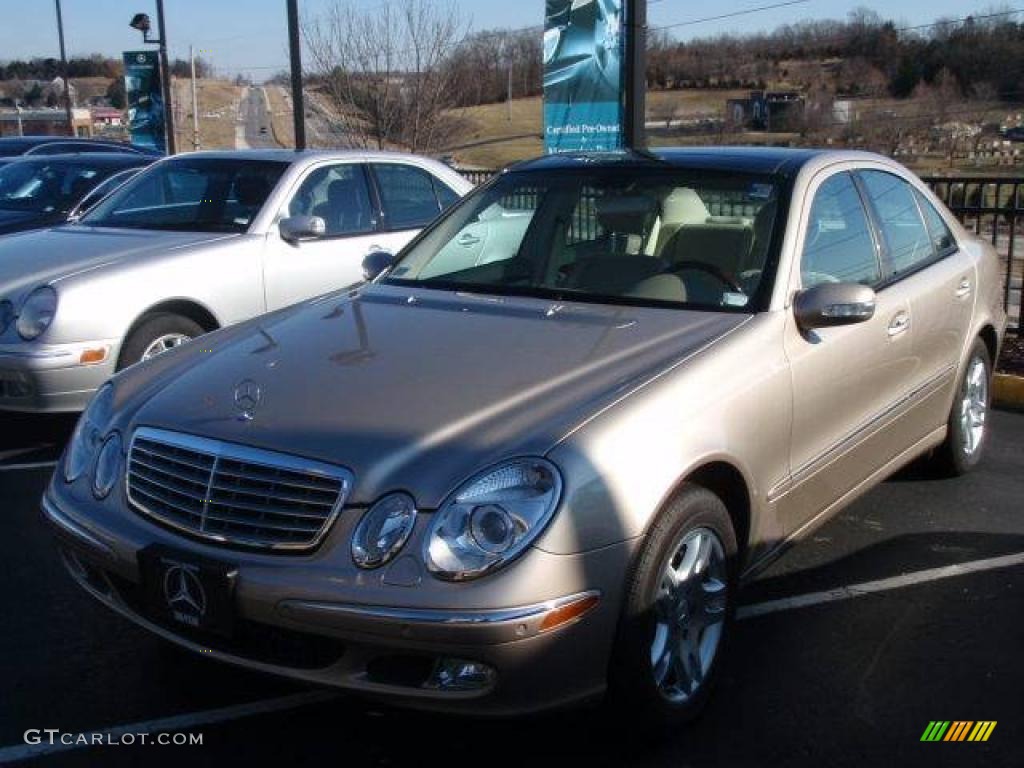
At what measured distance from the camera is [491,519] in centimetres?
276

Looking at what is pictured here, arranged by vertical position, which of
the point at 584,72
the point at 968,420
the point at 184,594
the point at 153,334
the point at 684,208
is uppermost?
the point at 584,72

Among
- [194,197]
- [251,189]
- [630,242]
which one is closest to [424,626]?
[630,242]

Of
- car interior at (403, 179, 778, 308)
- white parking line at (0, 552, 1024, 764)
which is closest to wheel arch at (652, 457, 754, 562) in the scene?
white parking line at (0, 552, 1024, 764)

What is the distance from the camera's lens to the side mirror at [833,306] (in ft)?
12.4

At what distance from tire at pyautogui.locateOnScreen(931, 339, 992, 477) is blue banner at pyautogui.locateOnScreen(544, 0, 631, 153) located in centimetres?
589

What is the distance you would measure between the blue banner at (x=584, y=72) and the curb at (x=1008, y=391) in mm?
4803

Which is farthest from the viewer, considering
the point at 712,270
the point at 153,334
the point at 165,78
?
the point at 165,78

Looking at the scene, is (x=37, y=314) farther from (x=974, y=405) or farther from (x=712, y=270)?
(x=974, y=405)

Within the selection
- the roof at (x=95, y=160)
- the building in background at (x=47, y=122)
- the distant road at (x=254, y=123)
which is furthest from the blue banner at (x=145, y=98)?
the building in background at (x=47, y=122)

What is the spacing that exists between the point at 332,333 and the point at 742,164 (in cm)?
174

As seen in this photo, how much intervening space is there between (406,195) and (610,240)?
365cm

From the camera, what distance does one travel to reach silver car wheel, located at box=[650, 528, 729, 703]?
10.2ft

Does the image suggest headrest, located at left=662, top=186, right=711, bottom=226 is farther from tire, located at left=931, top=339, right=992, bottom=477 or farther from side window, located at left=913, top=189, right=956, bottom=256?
tire, located at left=931, top=339, right=992, bottom=477
